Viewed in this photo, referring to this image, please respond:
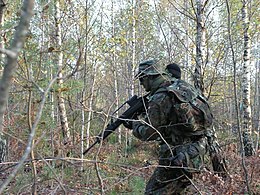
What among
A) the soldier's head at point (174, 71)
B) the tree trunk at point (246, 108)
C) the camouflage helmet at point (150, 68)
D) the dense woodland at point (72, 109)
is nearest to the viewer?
the dense woodland at point (72, 109)

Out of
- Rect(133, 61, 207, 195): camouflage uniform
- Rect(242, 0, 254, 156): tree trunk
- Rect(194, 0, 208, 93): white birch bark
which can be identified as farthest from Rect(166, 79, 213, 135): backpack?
Rect(242, 0, 254, 156): tree trunk

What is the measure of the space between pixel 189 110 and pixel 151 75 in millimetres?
666

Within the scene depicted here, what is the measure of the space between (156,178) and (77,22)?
367 centimetres

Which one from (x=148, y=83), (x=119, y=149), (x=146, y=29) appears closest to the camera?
(x=148, y=83)

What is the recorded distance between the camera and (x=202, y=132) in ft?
11.6

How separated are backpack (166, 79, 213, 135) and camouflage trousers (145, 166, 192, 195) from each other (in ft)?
1.55

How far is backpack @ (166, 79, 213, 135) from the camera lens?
11.0 ft

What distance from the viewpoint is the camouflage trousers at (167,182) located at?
346 centimetres

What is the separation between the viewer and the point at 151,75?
3.71 metres

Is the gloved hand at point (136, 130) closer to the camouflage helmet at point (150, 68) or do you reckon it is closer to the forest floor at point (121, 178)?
the forest floor at point (121, 178)

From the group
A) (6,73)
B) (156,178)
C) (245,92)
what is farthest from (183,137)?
(245,92)

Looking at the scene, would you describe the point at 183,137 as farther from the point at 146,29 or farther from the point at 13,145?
the point at 146,29

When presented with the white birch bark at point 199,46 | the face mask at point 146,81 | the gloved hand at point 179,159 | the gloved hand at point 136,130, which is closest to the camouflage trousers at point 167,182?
the gloved hand at point 179,159

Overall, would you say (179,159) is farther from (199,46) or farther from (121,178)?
(199,46)
